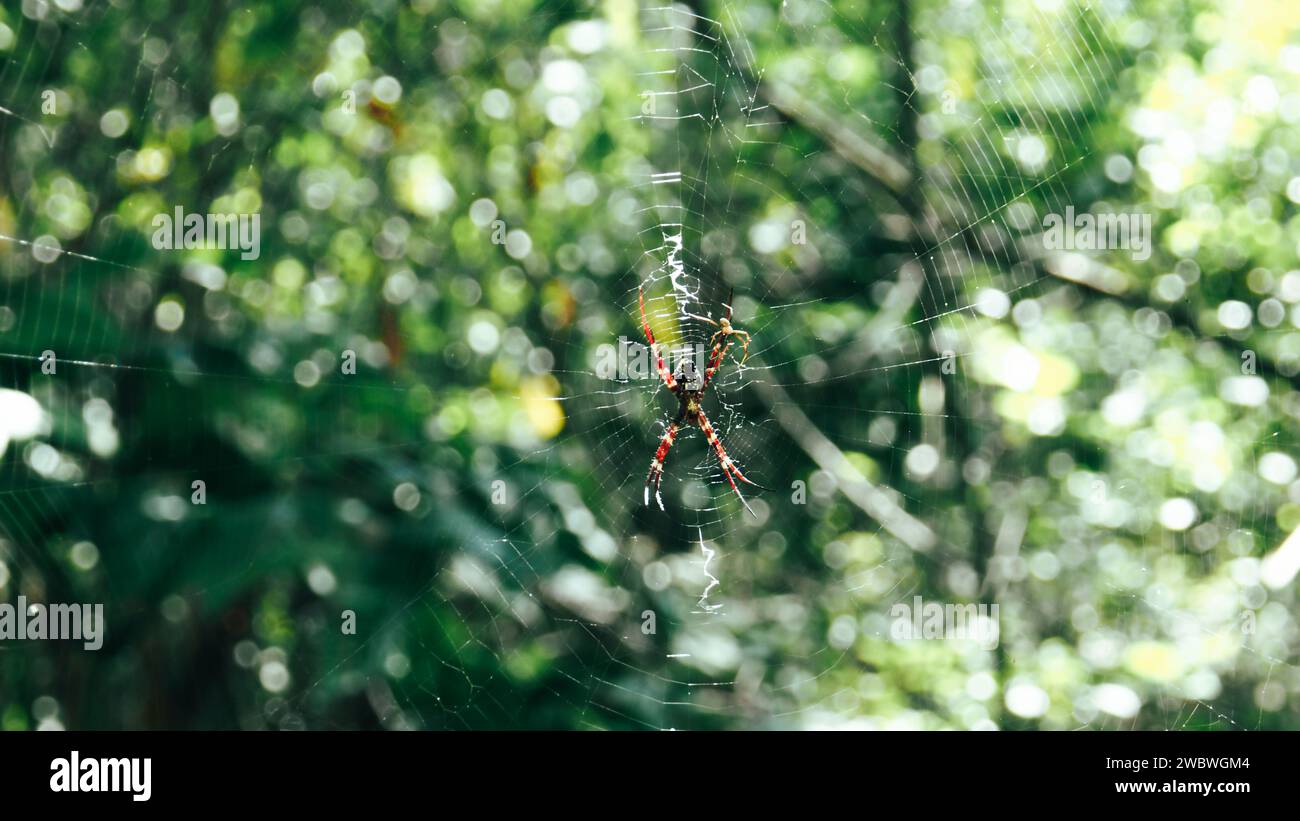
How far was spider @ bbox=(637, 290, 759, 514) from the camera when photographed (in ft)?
12.2

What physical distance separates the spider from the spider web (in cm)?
11

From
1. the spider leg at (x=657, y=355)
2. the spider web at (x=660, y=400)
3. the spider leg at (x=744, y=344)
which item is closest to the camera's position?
the spider web at (x=660, y=400)

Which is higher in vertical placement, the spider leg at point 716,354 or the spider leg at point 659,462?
the spider leg at point 716,354

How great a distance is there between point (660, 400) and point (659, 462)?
1.08 feet

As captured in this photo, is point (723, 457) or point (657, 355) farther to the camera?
point (723, 457)

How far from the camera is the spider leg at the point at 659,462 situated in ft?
12.4

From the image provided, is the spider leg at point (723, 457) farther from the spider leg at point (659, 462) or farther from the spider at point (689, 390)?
the spider leg at point (659, 462)

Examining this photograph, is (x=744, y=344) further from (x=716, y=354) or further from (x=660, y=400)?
(x=660, y=400)

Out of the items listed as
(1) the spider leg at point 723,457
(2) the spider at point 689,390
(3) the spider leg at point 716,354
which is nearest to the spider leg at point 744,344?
(2) the spider at point 689,390

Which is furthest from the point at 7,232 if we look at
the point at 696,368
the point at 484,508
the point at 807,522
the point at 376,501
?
the point at 807,522

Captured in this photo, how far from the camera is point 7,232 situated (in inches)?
101

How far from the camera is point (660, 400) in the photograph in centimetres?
394

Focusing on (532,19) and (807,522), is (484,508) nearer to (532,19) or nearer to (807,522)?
(532,19)

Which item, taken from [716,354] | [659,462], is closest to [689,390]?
[716,354]
